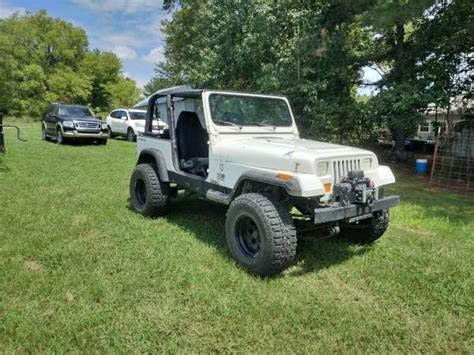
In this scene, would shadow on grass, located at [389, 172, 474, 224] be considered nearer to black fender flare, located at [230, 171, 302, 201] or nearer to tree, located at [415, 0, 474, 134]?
tree, located at [415, 0, 474, 134]

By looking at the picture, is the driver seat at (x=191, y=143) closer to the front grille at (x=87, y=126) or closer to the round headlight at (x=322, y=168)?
the round headlight at (x=322, y=168)

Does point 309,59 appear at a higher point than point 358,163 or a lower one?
higher

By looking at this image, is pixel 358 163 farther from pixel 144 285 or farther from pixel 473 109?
pixel 473 109

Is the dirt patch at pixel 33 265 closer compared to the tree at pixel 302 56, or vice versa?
the dirt patch at pixel 33 265

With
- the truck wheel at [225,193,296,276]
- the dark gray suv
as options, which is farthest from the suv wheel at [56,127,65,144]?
the truck wheel at [225,193,296,276]

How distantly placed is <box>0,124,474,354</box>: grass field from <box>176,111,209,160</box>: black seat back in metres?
0.90

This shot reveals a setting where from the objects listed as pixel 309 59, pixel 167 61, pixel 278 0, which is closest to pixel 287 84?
pixel 309 59

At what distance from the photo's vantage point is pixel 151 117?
5668mm

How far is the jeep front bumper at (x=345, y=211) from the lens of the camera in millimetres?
3320

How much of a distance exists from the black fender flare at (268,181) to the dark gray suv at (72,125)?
39.0ft

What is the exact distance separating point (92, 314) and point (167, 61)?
35.9 meters

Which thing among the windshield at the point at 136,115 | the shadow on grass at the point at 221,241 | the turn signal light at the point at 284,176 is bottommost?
the shadow on grass at the point at 221,241

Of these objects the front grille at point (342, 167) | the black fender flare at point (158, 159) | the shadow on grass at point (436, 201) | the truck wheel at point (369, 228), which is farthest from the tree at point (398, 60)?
the black fender flare at point (158, 159)

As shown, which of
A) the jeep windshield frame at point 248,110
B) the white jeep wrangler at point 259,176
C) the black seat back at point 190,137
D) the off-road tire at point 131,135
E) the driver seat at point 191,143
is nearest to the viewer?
the white jeep wrangler at point 259,176
